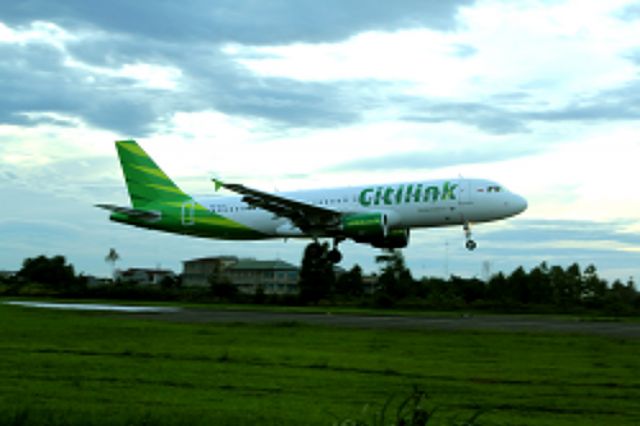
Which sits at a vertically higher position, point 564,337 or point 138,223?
point 138,223

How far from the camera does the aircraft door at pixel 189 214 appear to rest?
2073 inches

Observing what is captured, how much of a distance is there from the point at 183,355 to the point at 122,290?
180ft

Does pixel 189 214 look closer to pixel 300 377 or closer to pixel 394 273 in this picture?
pixel 300 377

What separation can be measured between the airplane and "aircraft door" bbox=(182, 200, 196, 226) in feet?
0.21

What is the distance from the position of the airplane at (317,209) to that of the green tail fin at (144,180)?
65mm

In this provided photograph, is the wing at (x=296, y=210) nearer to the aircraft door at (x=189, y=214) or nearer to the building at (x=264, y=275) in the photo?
the aircraft door at (x=189, y=214)

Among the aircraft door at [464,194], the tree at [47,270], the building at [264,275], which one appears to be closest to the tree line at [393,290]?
the tree at [47,270]

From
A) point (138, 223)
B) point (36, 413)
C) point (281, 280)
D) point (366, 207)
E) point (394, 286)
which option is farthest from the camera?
point (281, 280)

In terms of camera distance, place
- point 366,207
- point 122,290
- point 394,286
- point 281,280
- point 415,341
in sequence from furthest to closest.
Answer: point 281,280 < point 394,286 < point 122,290 < point 366,207 < point 415,341

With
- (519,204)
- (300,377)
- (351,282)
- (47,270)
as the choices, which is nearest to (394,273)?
(351,282)

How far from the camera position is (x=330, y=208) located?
47781 mm

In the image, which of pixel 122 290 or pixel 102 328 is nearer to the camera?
pixel 102 328

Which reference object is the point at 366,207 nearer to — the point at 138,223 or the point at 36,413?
the point at 138,223

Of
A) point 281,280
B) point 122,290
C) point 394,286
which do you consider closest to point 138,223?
point 122,290
